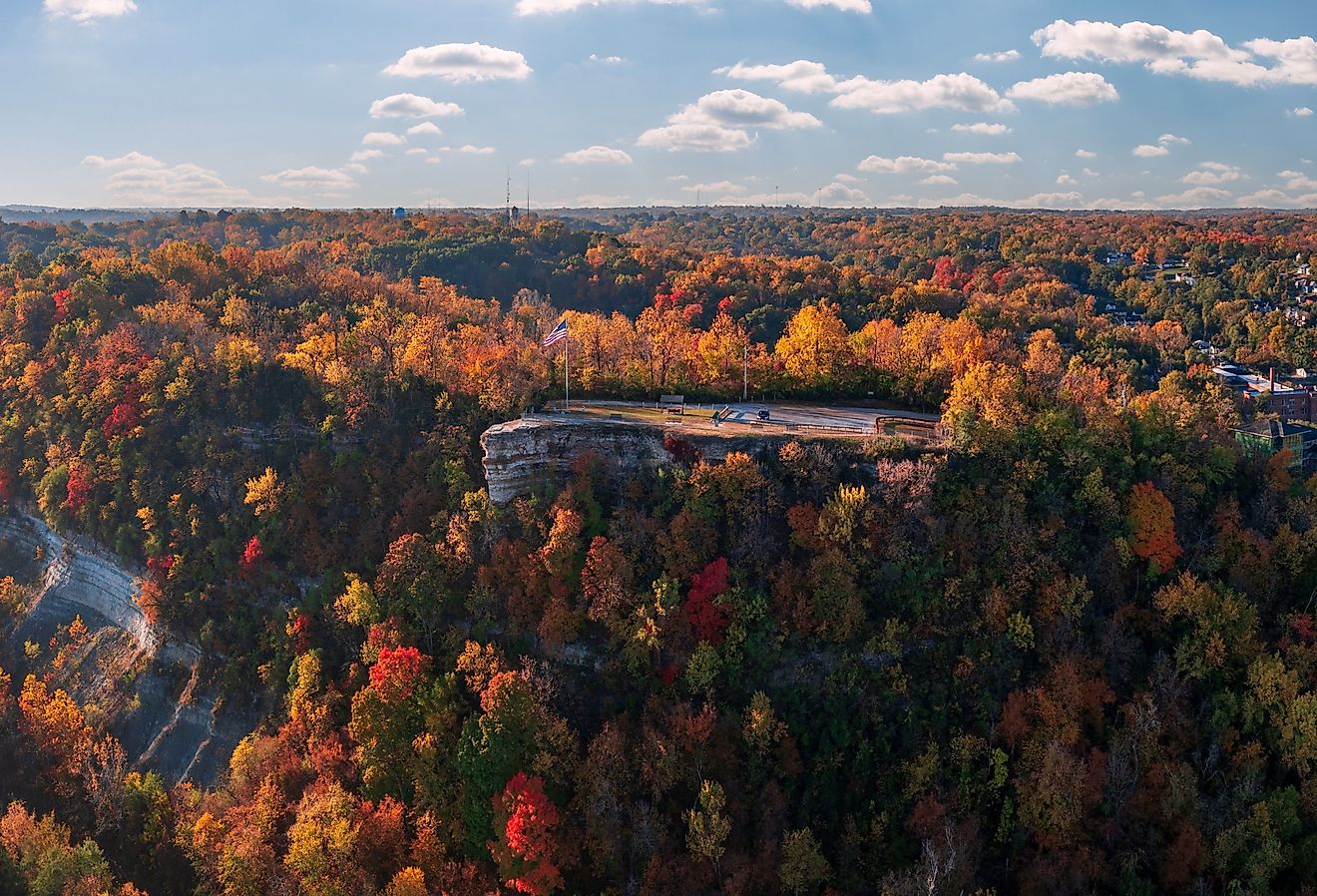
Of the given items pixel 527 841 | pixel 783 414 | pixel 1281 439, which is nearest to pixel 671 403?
pixel 783 414

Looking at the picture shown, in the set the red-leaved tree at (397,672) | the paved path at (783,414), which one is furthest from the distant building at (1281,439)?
the red-leaved tree at (397,672)

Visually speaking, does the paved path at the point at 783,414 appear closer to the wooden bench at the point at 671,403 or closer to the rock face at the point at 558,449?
the wooden bench at the point at 671,403

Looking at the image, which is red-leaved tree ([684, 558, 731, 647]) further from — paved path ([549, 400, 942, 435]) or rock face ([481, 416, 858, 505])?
paved path ([549, 400, 942, 435])

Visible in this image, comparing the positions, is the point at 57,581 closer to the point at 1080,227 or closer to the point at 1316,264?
the point at 1316,264

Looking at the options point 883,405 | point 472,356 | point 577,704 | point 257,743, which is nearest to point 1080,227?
point 883,405

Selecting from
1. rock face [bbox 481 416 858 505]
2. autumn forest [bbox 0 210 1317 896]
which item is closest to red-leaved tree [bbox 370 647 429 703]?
autumn forest [bbox 0 210 1317 896]

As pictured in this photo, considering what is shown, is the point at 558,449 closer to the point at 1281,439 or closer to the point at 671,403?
the point at 671,403

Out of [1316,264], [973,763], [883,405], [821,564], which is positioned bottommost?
[973,763]
